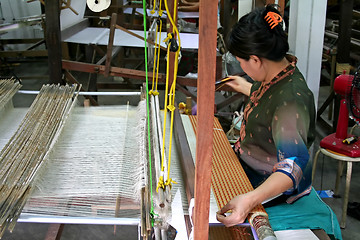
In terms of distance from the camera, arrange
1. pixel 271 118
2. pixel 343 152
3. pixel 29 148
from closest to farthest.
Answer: pixel 271 118 → pixel 29 148 → pixel 343 152

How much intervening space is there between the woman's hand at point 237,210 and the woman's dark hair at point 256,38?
0.61 m

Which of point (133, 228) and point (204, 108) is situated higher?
point (204, 108)

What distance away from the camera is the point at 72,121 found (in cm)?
240

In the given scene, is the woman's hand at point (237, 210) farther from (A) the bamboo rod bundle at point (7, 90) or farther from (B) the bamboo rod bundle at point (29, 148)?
(A) the bamboo rod bundle at point (7, 90)

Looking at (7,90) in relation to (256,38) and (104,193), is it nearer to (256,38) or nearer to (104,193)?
(104,193)

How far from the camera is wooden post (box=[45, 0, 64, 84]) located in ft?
11.5

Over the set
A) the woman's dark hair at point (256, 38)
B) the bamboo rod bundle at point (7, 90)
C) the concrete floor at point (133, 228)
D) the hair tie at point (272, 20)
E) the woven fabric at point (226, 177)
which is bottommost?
the concrete floor at point (133, 228)

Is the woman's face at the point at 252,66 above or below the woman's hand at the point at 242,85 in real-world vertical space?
above

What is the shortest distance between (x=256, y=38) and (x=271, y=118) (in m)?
0.35

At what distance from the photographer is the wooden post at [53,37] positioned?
349 centimetres

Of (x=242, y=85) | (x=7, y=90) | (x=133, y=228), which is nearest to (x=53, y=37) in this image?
(x=7, y=90)

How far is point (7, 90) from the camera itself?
8.51 ft

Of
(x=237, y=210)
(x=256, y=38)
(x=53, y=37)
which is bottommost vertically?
(x=237, y=210)

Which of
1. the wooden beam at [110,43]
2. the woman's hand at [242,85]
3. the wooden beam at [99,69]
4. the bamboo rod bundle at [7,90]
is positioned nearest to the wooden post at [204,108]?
the woman's hand at [242,85]
